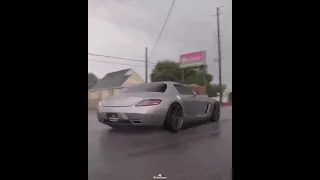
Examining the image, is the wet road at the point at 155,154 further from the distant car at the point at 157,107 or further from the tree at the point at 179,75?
the tree at the point at 179,75

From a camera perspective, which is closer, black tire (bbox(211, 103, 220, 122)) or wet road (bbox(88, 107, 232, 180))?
wet road (bbox(88, 107, 232, 180))

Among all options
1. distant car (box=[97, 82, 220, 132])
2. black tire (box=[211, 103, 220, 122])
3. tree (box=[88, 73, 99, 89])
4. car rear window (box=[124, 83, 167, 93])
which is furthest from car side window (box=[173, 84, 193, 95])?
tree (box=[88, 73, 99, 89])

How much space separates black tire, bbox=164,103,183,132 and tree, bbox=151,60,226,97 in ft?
0.71

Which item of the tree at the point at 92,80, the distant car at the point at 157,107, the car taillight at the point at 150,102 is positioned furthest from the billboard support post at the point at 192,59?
the tree at the point at 92,80

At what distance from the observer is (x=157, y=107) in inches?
87.0

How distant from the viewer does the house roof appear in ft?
7.12

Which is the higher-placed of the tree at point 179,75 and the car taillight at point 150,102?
the tree at point 179,75

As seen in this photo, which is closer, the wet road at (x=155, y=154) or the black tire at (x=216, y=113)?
the wet road at (x=155, y=154)

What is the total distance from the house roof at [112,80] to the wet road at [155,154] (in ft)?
0.78

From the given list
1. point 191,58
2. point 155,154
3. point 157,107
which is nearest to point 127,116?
point 157,107

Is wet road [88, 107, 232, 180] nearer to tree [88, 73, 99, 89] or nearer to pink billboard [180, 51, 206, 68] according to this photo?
tree [88, 73, 99, 89]

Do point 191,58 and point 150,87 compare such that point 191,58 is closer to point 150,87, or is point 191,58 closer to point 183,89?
point 183,89

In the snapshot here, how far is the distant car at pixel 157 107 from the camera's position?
2170 mm
